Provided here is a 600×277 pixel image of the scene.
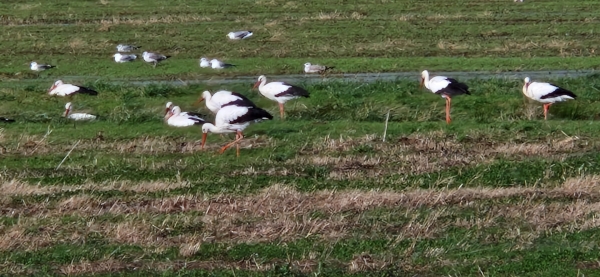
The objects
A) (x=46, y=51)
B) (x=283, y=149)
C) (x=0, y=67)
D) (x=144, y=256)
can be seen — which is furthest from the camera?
(x=46, y=51)

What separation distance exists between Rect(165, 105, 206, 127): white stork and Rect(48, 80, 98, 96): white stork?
2.92m

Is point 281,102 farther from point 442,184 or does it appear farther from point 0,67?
point 0,67

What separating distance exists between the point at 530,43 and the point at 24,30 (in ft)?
52.1

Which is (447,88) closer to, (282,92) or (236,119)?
(282,92)

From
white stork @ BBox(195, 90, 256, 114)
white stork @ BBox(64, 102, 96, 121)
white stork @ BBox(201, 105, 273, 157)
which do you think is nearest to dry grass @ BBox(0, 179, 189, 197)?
white stork @ BBox(201, 105, 273, 157)

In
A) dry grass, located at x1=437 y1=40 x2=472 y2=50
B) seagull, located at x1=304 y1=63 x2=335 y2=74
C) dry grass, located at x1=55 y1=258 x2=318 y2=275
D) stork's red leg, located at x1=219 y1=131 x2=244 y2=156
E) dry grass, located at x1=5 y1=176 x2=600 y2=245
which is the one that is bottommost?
dry grass, located at x1=437 y1=40 x2=472 y2=50

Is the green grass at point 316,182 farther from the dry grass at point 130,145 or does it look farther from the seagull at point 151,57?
the seagull at point 151,57

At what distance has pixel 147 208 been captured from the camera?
1073cm

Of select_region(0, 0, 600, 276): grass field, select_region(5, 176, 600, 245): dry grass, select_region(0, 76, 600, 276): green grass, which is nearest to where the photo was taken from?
select_region(0, 76, 600, 276): green grass

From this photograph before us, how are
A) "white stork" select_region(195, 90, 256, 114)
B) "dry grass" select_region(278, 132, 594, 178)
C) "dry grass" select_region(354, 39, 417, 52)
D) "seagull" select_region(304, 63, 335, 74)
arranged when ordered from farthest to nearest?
"dry grass" select_region(354, 39, 417, 52) < "seagull" select_region(304, 63, 335, 74) < "white stork" select_region(195, 90, 256, 114) < "dry grass" select_region(278, 132, 594, 178)

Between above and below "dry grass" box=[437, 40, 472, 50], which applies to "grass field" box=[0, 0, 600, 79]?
below

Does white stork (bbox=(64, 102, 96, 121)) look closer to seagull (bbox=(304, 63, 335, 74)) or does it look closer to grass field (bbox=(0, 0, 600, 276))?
grass field (bbox=(0, 0, 600, 276))

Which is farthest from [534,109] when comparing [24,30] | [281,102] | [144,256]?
[24,30]

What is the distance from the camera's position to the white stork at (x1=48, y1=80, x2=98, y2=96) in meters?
20.2
